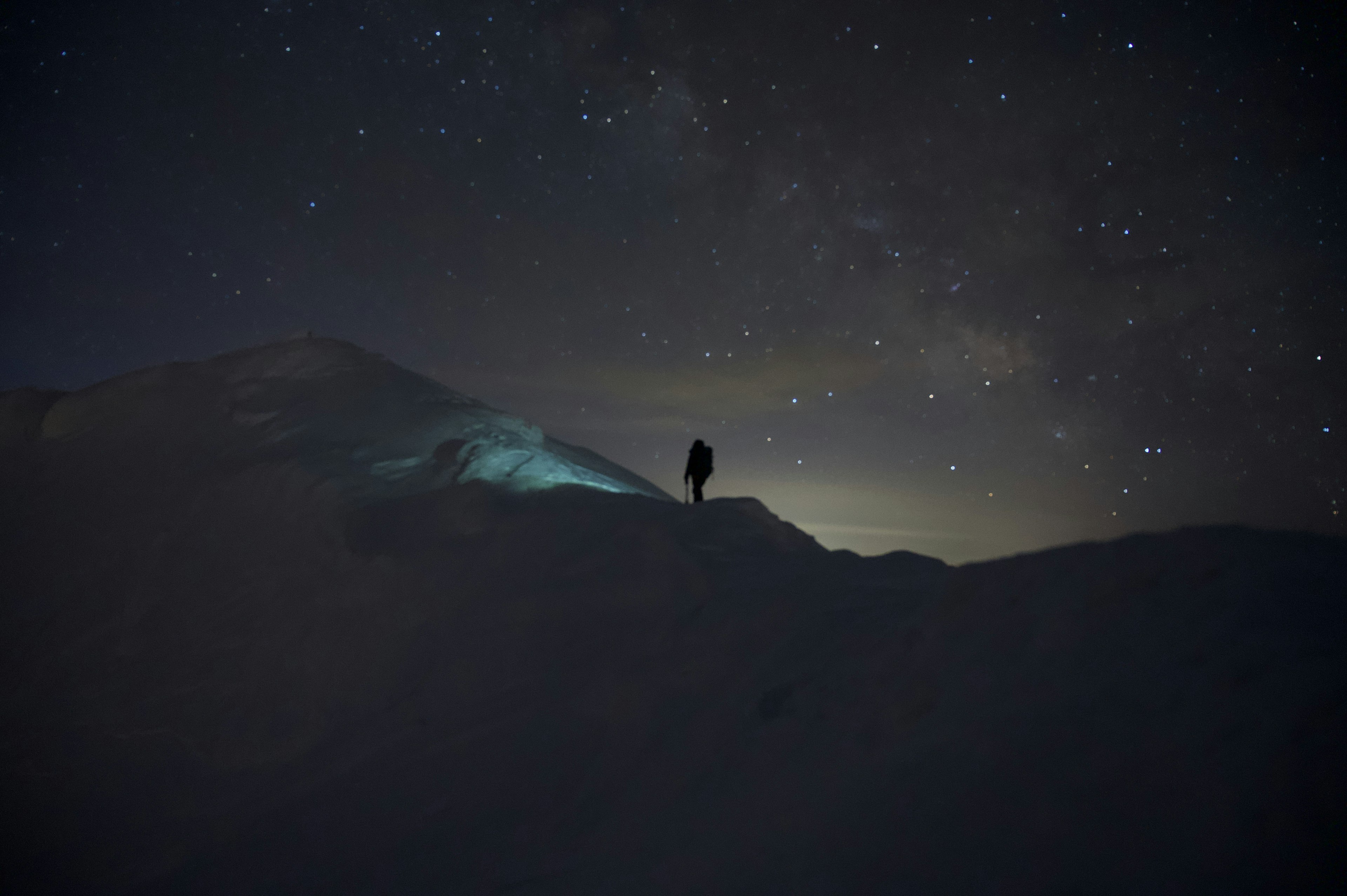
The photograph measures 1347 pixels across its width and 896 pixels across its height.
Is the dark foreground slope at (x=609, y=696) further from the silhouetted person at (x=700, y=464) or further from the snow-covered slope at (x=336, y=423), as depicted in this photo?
the silhouetted person at (x=700, y=464)

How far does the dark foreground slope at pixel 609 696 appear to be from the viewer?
9.95ft

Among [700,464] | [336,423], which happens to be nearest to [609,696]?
[700,464]

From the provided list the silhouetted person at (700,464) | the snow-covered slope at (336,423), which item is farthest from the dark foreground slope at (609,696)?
the silhouetted person at (700,464)

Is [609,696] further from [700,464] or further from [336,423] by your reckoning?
[336,423]

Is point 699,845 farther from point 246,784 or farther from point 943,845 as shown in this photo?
point 246,784

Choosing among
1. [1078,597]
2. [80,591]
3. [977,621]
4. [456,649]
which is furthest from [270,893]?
[80,591]

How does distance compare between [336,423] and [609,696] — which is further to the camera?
[336,423]

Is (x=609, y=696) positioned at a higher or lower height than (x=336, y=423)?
lower

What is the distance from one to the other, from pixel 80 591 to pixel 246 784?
753 centimetres

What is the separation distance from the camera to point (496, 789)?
5.69 m

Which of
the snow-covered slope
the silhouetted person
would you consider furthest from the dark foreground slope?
the silhouetted person

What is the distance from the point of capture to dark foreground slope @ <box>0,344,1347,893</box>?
3.03m

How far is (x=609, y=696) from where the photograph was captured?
20.6ft

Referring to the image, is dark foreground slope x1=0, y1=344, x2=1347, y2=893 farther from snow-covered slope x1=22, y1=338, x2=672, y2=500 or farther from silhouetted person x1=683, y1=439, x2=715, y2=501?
silhouetted person x1=683, y1=439, x2=715, y2=501
